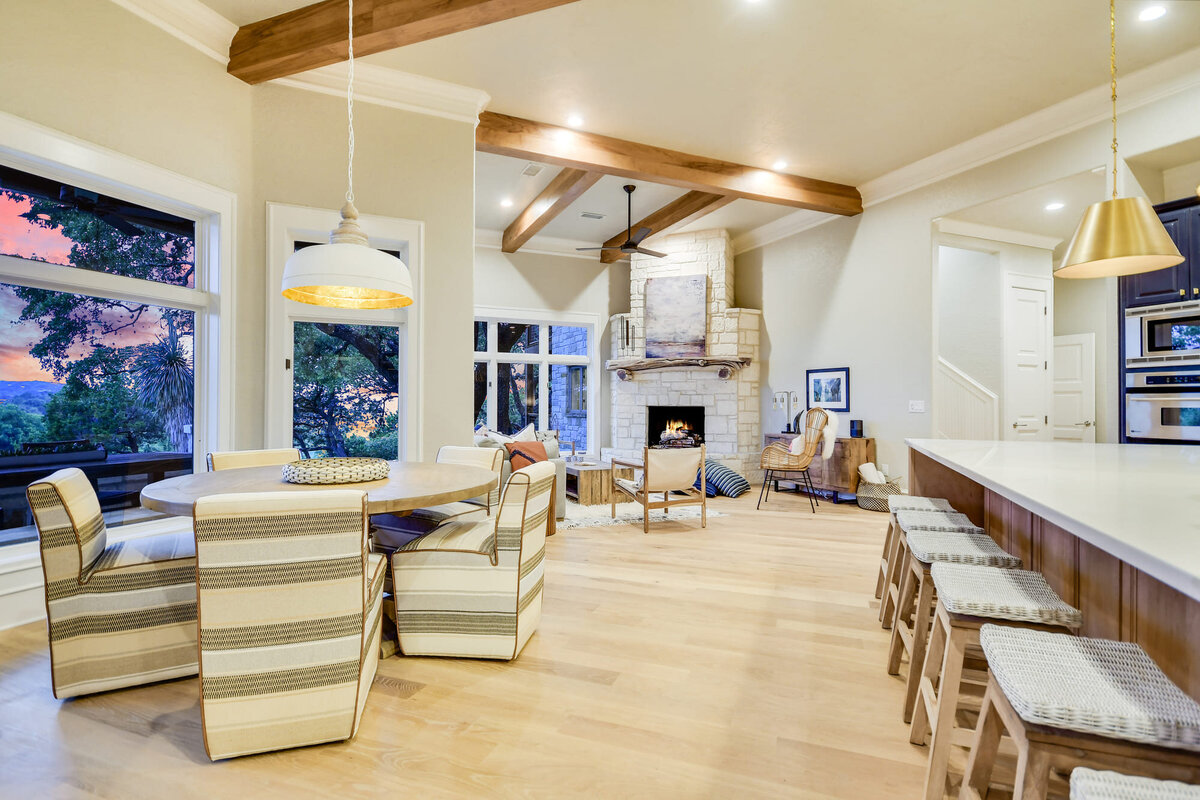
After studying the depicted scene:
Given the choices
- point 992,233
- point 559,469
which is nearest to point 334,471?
point 559,469

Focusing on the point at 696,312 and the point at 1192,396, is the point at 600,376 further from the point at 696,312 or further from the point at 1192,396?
the point at 1192,396

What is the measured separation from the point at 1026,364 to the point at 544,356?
5.79m

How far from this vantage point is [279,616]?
165 centimetres

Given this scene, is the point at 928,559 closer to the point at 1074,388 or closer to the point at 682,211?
the point at 682,211

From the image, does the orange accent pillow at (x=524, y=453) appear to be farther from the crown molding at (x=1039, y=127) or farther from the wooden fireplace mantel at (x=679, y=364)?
the crown molding at (x=1039, y=127)

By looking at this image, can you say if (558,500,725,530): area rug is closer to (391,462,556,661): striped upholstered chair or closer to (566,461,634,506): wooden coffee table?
(566,461,634,506): wooden coffee table

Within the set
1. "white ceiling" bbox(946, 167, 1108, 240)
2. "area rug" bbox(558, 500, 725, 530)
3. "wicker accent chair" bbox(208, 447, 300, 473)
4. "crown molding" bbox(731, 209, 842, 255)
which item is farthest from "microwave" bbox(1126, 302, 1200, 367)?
"wicker accent chair" bbox(208, 447, 300, 473)

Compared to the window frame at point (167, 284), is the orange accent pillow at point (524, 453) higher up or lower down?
lower down

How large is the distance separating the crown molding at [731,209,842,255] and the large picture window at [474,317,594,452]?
2.38 metres

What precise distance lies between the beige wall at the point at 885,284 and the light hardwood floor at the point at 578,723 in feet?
10.6

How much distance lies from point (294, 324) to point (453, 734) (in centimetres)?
290

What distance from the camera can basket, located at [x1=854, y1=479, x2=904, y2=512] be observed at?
217 inches

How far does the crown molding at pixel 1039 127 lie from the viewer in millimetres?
3574

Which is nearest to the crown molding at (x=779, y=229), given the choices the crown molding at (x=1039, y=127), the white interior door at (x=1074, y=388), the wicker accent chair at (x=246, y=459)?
the crown molding at (x=1039, y=127)
